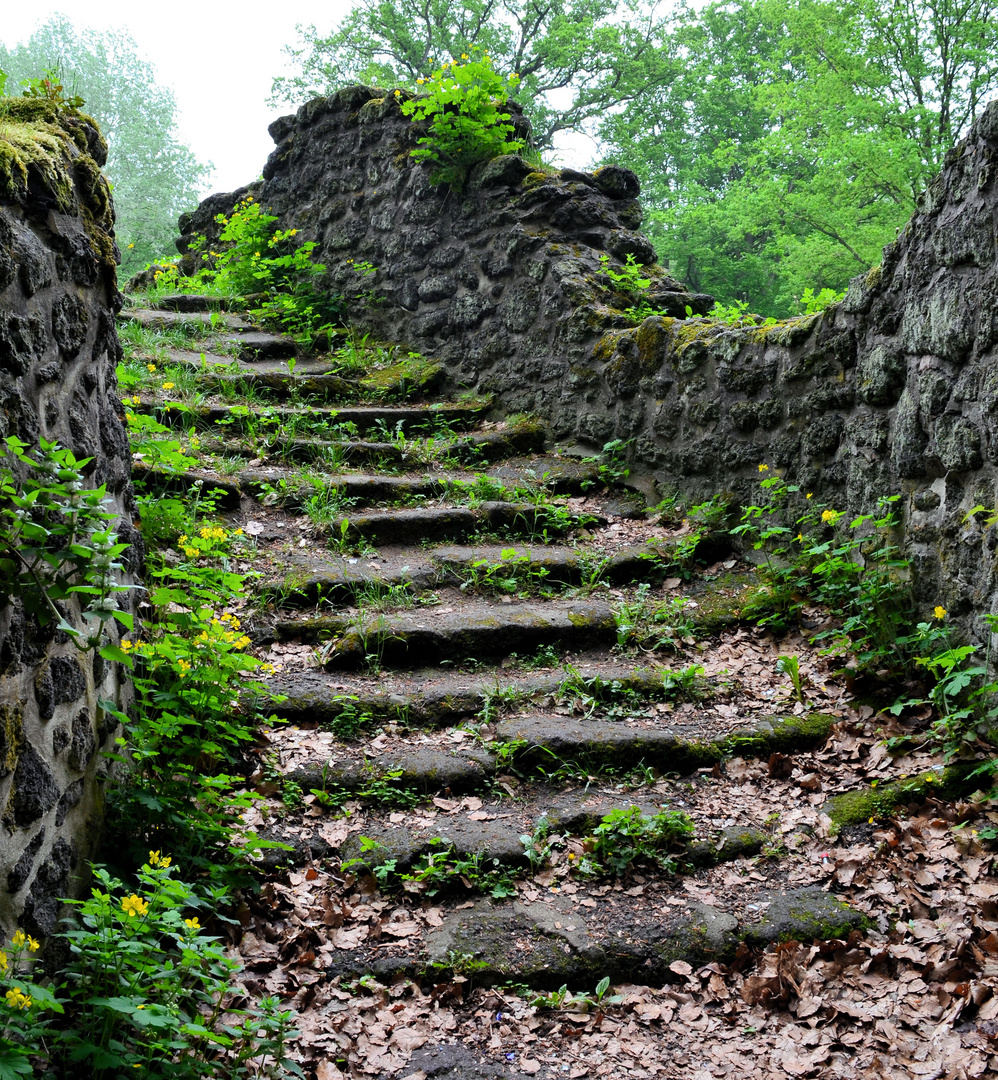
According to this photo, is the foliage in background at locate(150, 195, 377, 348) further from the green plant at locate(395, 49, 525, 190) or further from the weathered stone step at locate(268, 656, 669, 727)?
the weathered stone step at locate(268, 656, 669, 727)

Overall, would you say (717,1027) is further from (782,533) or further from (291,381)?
(291,381)

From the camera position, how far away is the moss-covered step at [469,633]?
3705 mm

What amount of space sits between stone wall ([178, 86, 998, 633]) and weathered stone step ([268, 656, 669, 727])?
1367 millimetres

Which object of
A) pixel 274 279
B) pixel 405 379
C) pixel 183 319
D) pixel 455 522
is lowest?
pixel 455 522

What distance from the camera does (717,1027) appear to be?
2201 mm

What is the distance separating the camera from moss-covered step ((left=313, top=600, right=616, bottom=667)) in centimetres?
371

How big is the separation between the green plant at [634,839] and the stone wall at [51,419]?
1.59 metres

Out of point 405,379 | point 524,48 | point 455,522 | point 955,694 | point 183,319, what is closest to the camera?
point 955,694

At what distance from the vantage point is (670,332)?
5.07m

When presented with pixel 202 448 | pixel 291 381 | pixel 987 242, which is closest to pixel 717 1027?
pixel 987 242

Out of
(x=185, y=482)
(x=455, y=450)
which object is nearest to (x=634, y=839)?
(x=185, y=482)

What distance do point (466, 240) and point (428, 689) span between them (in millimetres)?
4331

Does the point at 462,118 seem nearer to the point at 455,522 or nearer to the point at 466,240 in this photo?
the point at 466,240

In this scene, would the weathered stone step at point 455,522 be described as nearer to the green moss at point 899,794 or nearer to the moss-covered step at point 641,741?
the moss-covered step at point 641,741
